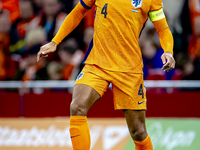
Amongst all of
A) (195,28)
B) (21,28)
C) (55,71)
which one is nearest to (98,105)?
(55,71)

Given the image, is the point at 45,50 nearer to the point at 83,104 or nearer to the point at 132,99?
the point at 83,104

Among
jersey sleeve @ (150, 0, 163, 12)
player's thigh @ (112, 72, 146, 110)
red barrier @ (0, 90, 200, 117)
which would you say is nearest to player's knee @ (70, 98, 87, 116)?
player's thigh @ (112, 72, 146, 110)

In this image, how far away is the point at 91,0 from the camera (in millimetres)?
3348

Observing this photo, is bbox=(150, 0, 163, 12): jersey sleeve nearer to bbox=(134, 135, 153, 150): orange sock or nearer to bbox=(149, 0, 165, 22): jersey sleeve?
bbox=(149, 0, 165, 22): jersey sleeve

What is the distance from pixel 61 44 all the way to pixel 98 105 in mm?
1435

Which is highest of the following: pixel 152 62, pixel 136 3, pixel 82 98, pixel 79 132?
pixel 136 3

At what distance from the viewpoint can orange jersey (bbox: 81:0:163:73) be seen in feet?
10.7

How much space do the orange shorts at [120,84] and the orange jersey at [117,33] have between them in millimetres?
58

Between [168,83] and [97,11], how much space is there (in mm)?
2846

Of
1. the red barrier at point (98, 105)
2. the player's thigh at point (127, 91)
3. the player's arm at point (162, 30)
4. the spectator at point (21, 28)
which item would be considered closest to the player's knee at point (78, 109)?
the player's thigh at point (127, 91)

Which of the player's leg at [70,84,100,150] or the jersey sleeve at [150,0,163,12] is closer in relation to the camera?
the player's leg at [70,84,100,150]

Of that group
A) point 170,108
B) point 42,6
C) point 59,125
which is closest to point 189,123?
point 170,108

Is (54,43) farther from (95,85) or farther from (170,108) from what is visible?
(170,108)

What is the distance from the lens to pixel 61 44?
6660 mm
